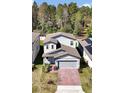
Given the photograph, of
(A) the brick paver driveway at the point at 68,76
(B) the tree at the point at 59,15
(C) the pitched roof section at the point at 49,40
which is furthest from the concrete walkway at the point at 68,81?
(B) the tree at the point at 59,15

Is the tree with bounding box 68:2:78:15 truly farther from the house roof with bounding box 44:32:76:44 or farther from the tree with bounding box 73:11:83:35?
the house roof with bounding box 44:32:76:44

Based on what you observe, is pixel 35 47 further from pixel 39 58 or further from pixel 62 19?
pixel 62 19

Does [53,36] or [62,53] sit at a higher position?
[53,36]

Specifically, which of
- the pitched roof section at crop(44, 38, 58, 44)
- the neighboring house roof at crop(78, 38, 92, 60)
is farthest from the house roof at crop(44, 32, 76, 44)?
the neighboring house roof at crop(78, 38, 92, 60)

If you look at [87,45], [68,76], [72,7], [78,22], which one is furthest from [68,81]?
[72,7]

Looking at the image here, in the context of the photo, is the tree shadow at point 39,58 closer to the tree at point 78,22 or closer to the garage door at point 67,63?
the garage door at point 67,63
